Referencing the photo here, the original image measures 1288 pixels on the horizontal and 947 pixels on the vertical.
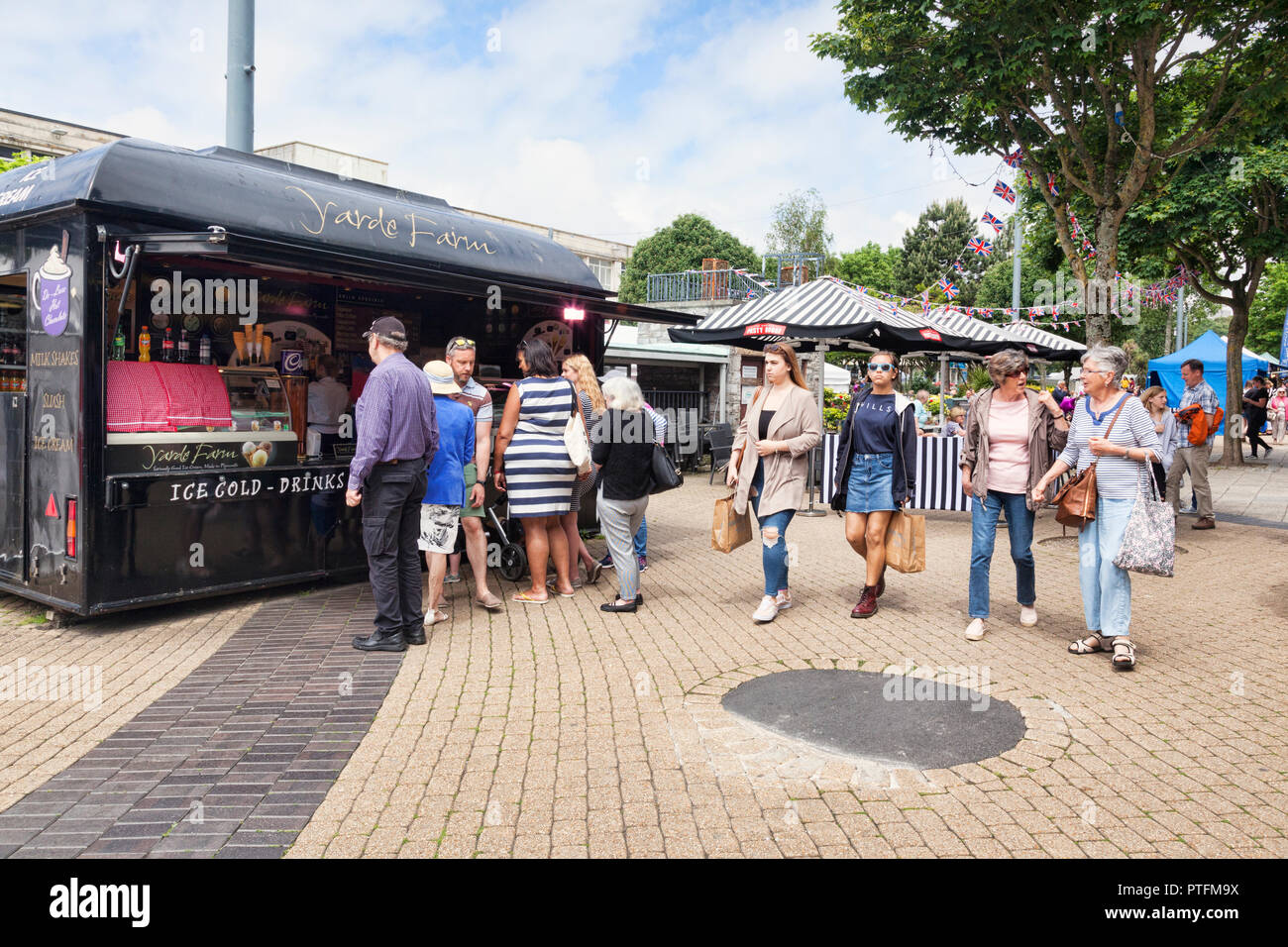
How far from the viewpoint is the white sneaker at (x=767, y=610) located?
6617mm

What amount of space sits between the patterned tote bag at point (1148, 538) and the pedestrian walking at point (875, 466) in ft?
4.53

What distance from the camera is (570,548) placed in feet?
25.5

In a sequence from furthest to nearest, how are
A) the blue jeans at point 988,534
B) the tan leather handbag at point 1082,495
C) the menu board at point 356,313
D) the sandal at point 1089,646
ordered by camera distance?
the menu board at point 356,313 < the blue jeans at point 988,534 < the sandal at point 1089,646 < the tan leather handbag at point 1082,495

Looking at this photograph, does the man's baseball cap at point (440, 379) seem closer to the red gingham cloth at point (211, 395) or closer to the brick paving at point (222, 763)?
the red gingham cloth at point (211, 395)

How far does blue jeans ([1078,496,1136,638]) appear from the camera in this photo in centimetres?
550

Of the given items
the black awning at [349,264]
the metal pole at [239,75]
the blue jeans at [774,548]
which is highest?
the metal pole at [239,75]

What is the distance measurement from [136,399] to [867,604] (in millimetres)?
5229

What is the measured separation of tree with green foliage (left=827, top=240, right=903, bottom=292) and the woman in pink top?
24257 mm

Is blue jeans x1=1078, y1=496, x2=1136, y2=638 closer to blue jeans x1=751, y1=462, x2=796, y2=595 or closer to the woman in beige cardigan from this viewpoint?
the woman in beige cardigan

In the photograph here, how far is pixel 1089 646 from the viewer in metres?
5.85

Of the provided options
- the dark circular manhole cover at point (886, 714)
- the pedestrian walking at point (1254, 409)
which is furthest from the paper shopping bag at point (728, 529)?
the pedestrian walking at point (1254, 409)

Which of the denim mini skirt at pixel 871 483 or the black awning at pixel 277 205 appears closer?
the black awning at pixel 277 205

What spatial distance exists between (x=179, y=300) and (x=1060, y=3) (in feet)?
33.2

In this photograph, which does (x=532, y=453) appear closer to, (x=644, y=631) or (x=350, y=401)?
(x=644, y=631)
